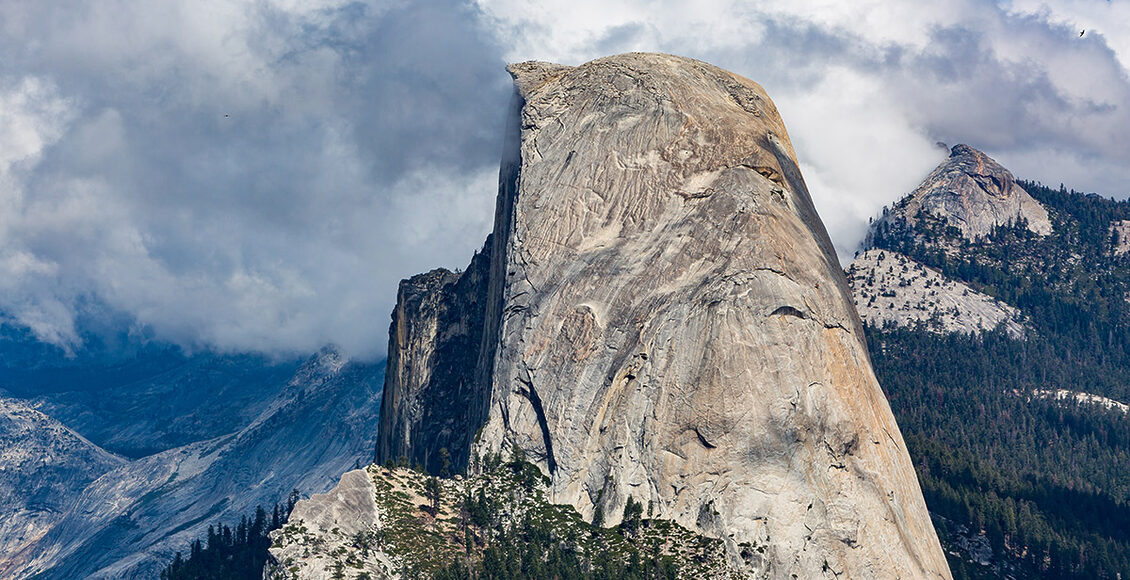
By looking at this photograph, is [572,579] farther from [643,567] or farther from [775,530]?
[775,530]

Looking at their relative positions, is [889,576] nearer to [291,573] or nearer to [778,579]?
[778,579]

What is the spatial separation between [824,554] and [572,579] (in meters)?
37.1

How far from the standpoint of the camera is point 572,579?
198m

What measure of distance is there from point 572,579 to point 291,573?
4127 centimetres

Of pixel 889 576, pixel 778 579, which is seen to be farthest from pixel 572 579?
pixel 889 576

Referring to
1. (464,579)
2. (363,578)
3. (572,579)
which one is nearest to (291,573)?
(363,578)

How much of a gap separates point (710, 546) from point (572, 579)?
2081cm

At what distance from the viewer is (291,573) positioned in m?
199

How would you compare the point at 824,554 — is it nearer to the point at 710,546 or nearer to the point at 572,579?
the point at 710,546

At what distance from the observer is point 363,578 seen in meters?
198

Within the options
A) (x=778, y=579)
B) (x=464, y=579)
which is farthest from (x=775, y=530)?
(x=464, y=579)

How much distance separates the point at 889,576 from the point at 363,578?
253ft

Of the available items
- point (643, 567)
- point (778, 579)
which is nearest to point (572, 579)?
point (643, 567)

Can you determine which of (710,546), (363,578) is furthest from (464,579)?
(710,546)
